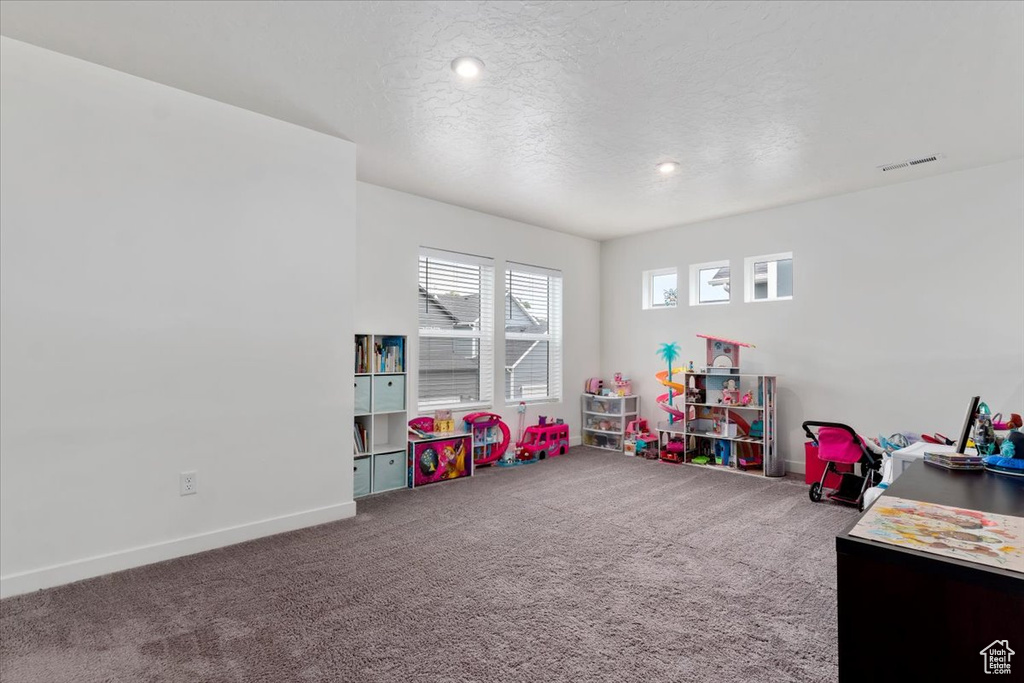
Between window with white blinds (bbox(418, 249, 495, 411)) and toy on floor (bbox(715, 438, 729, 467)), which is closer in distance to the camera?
window with white blinds (bbox(418, 249, 495, 411))

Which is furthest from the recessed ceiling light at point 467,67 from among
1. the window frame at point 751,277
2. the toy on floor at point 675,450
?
the toy on floor at point 675,450

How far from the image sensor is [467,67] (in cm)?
260

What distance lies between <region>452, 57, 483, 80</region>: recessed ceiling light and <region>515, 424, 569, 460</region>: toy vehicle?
3669 millimetres

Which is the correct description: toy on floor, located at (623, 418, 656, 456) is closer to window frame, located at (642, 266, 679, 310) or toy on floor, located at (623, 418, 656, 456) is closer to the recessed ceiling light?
window frame, located at (642, 266, 679, 310)

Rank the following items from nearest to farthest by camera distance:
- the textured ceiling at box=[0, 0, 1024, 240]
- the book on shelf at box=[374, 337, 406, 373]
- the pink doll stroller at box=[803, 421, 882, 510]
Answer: the textured ceiling at box=[0, 0, 1024, 240] → the pink doll stroller at box=[803, 421, 882, 510] → the book on shelf at box=[374, 337, 406, 373]

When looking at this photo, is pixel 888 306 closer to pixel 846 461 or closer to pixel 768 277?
pixel 768 277

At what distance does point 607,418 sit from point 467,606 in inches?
162

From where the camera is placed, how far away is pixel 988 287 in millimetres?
3941

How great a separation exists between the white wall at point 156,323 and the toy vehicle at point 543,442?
225 centimetres

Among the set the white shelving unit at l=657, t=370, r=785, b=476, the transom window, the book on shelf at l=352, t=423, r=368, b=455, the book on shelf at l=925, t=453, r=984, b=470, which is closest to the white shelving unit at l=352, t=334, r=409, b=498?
the book on shelf at l=352, t=423, r=368, b=455

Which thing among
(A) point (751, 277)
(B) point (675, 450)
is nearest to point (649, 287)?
(A) point (751, 277)

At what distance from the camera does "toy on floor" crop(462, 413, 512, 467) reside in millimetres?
5019

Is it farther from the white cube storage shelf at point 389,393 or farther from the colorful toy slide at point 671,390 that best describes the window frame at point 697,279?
the white cube storage shelf at point 389,393

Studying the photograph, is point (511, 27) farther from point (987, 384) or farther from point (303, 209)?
point (987, 384)
